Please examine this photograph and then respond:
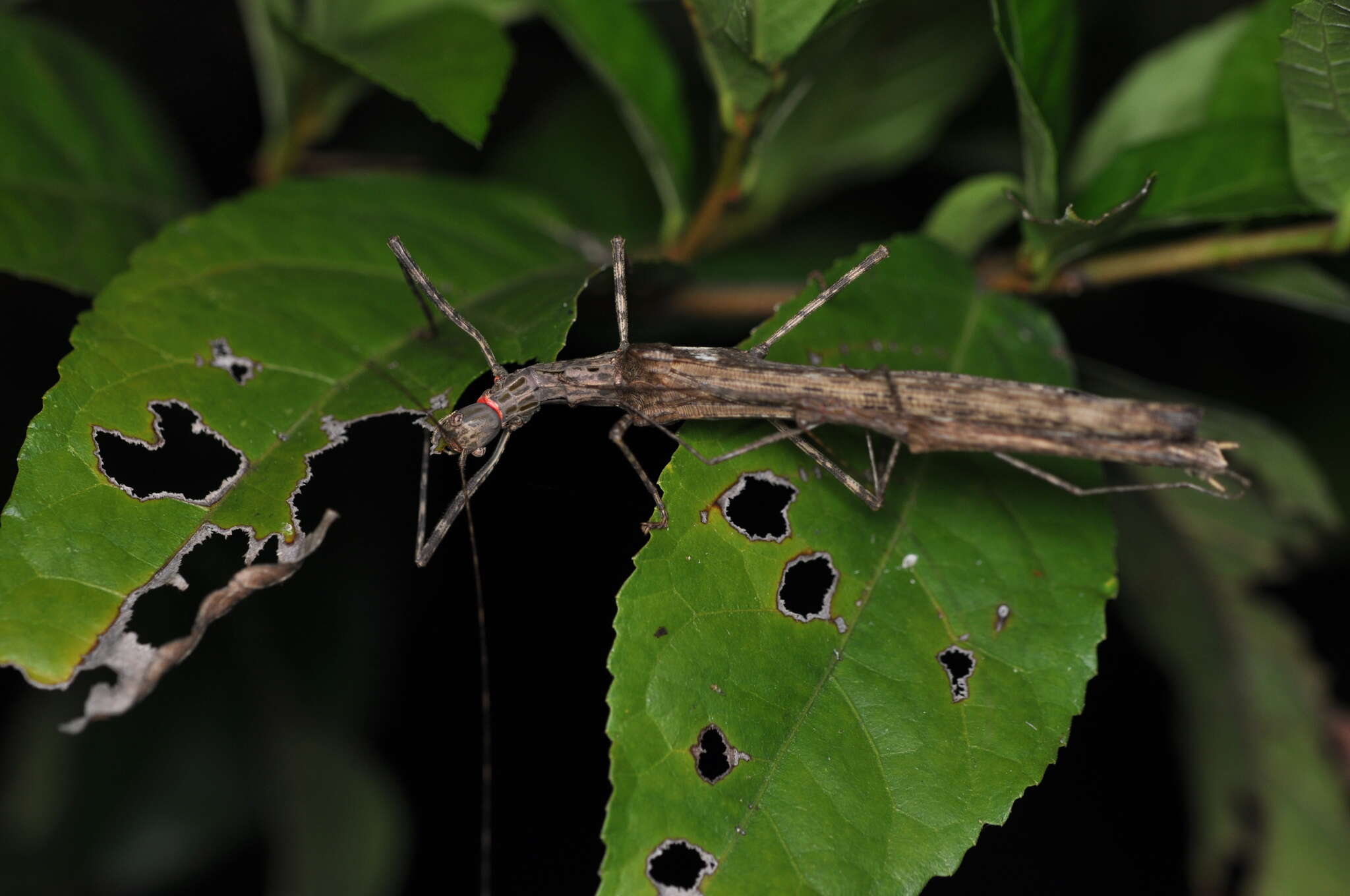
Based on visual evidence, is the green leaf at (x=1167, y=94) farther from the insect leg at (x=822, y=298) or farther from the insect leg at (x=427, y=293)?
the insect leg at (x=427, y=293)

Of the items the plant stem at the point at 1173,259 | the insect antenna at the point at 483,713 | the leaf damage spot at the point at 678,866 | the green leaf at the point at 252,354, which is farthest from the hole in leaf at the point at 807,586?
the plant stem at the point at 1173,259

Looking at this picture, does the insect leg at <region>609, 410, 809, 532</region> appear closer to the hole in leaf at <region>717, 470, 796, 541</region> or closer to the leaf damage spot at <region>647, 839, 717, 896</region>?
the hole in leaf at <region>717, 470, 796, 541</region>

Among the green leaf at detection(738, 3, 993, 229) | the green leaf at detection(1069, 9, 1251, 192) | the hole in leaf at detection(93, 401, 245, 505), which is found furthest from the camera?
the green leaf at detection(738, 3, 993, 229)

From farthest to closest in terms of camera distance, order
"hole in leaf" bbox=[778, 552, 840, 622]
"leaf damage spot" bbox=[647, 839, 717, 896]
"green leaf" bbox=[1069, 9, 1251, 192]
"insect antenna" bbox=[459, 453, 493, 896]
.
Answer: "green leaf" bbox=[1069, 9, 1251, 192], "insect antenna" bbox=[459, 453, 493, 896], "hole in leaf" bbox=[778, 552, 840, 622], "leaf damage spot" bbox=[647, 839, 717, 896]

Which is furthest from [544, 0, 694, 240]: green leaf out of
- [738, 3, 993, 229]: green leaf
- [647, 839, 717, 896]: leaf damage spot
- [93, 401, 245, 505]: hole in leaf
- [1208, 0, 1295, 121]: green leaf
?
[647, 839, 717, 896]: leaf damage spot

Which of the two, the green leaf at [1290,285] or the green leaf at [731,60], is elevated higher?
the green leaf at [731,60]

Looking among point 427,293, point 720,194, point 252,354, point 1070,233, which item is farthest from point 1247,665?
point 252,354
